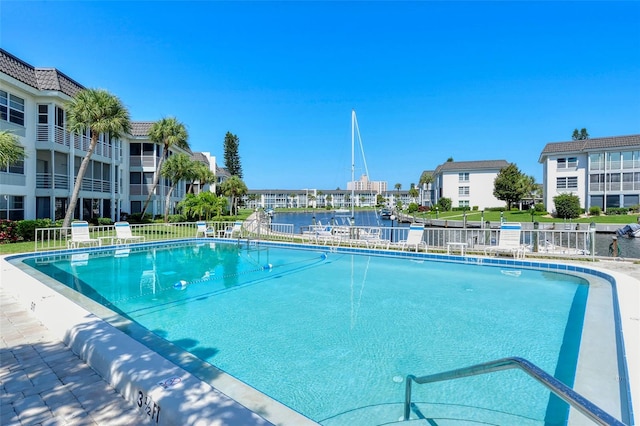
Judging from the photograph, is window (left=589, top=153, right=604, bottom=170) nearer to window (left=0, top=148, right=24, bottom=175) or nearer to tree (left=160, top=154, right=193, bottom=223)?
tree (left=160, top=154, right=193, bottom=223)

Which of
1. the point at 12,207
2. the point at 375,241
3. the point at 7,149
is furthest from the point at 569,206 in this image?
the point at 12,207

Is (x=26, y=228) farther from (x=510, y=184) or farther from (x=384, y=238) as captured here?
(x=510, y=184)

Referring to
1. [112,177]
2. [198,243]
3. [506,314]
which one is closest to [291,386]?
[506,314]

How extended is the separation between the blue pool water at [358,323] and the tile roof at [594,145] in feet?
125

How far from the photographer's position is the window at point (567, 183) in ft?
129

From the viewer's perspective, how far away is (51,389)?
3008 mm

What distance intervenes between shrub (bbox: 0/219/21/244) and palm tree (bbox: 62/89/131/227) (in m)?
2.01

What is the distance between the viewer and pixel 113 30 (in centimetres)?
1282

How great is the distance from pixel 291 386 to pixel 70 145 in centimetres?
2175

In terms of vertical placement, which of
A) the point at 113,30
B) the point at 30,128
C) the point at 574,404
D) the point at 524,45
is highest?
the point at 524,45

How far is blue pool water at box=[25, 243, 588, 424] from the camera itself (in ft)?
12.1

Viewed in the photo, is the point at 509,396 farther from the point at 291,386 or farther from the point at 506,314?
the point at 506,314

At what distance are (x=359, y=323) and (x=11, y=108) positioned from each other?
19800mm

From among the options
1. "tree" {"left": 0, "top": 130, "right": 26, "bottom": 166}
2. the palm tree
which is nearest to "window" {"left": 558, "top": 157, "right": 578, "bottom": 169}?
the palm tree
